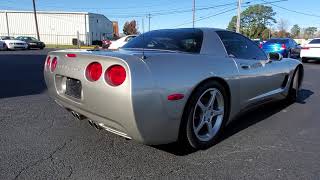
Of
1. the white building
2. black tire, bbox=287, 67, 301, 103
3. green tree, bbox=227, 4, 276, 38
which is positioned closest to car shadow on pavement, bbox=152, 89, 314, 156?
black tire, bbox=287, 67, 301, 103

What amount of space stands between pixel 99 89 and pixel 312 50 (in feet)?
49.5

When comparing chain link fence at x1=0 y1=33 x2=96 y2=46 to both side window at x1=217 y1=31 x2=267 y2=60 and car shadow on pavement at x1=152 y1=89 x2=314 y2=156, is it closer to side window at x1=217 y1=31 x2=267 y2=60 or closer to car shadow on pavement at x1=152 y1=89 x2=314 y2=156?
car shadow on pavement at x1=152 y1=89 x2=314 y2=156

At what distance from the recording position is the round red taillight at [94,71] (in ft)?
9.54

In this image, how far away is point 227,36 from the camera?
4.09m

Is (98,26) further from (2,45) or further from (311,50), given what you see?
(311,50)

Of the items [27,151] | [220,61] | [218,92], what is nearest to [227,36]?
[220,61]

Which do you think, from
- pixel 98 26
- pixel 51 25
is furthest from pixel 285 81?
pixel 98 26

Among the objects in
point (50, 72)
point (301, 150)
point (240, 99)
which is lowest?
point (301, 150)

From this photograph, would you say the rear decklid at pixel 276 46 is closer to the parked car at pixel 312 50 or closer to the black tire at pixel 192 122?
the parked car at pixel 312 50

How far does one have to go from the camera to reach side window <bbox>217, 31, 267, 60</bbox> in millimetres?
3957

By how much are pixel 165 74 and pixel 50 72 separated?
150 cm

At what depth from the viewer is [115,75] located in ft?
9.11

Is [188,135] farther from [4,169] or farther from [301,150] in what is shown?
[4,169]

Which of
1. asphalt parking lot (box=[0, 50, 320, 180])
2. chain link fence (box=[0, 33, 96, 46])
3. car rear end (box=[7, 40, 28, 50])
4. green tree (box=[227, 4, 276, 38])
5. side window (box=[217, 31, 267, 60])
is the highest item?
green tree (box=[227, 4, 276, 38])
